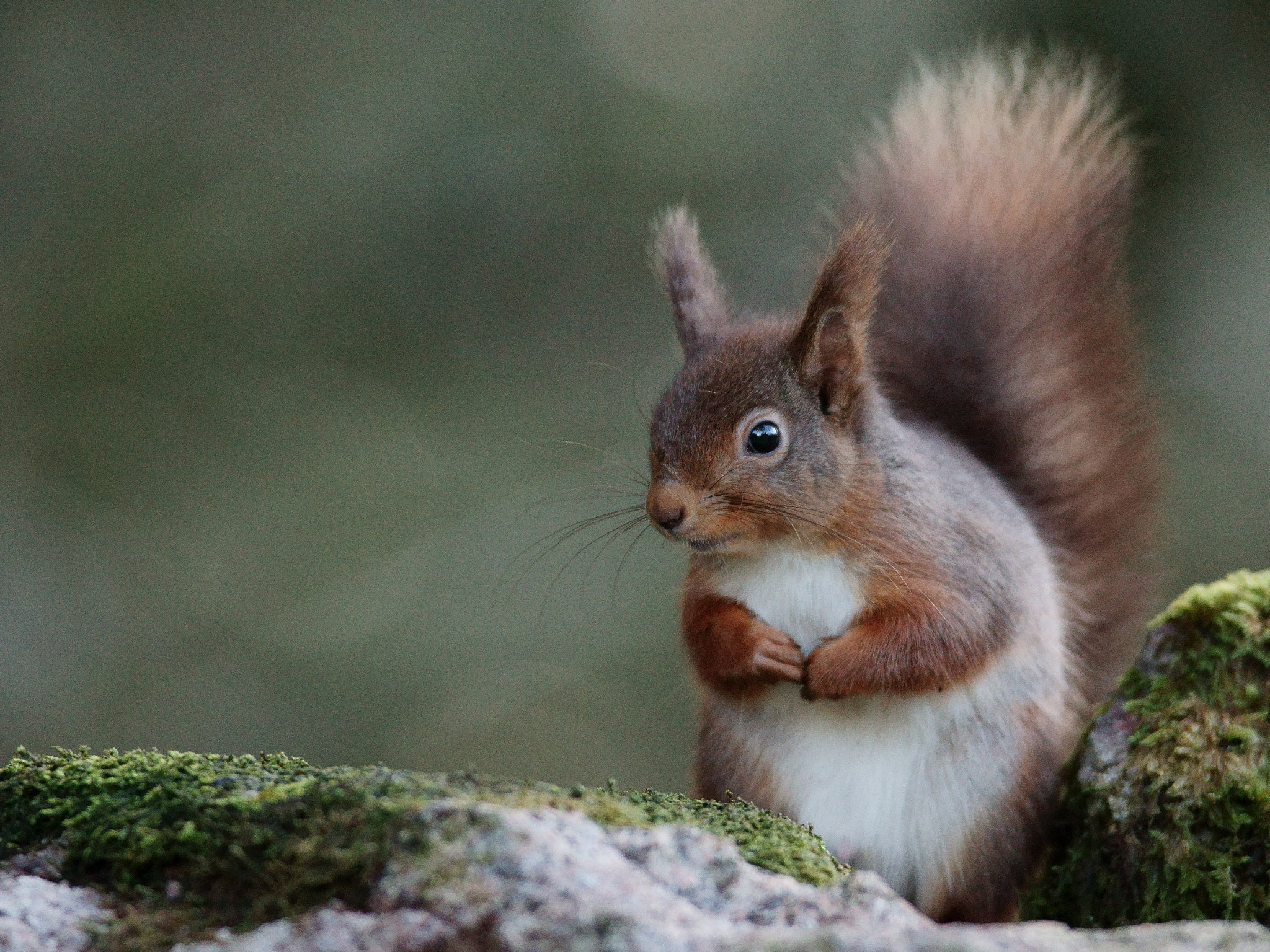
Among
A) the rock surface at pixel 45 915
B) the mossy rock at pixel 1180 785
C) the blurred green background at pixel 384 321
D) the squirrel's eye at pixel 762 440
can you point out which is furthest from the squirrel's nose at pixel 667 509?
the blurred green background at pixel 384 321

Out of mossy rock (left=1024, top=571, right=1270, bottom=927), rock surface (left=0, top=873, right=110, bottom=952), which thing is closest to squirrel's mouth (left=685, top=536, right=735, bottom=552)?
mossy rock (left=1024, top=571, right=1270, bottom=927)

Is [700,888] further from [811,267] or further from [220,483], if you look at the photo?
[220,483]

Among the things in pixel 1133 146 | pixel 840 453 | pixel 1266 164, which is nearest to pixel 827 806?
pixel 840 453

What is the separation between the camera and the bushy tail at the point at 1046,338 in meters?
1.78

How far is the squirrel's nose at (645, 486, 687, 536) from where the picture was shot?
1352mm

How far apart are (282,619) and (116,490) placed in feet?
1.56

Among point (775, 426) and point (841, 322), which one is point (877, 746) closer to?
point (775, 426)

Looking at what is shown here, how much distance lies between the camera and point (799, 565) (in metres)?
1.45

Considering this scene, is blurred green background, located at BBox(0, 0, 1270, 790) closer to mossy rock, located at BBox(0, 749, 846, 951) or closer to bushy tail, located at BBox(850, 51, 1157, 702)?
bushy tail, located at BBox(850, 51, 1157, 702)

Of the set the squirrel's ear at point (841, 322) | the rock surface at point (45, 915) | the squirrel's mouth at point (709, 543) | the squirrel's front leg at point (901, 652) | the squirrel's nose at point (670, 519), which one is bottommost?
the rock surface at point (45, 915)

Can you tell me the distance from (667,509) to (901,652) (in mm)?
309

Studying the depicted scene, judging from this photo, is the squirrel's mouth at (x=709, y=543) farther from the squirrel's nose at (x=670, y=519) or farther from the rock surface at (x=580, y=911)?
the rock surface at (x=580, y=911)

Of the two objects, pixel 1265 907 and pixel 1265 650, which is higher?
pixel 1265 650

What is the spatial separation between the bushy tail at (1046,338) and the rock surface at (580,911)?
109 cm
